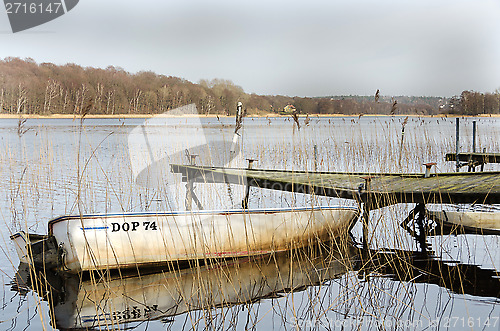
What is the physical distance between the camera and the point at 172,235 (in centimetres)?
578

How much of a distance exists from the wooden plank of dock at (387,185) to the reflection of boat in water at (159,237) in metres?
0.55

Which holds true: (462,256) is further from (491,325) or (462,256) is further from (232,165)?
(232,165)

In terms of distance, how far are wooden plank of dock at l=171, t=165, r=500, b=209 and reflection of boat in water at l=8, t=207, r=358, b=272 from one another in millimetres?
550

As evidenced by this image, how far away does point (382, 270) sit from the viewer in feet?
19.8

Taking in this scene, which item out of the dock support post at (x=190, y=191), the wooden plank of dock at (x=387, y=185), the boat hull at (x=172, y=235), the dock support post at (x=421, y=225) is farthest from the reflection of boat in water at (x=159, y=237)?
the dock support post at (x=421, y=225)

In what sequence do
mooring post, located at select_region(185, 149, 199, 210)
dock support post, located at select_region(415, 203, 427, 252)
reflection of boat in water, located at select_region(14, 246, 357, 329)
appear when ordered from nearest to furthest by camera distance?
reflection of boat in water, located at select_region(14, 246, 357, 329) < mooring post, located at select_region(185, 149, 199, 210) < dock support post, located at select_region(415, 203, 427, 252)

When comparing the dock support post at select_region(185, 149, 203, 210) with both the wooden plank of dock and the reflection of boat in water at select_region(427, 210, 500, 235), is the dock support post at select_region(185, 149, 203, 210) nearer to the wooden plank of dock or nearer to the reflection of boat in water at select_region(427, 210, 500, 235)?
the wooden plank of dock

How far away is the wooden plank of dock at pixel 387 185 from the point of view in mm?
6324

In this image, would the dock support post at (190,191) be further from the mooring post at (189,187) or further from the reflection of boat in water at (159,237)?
the reflection of boat in water at (159,237)

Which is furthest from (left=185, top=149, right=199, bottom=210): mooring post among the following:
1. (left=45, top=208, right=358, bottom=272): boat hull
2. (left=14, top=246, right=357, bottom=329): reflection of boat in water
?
(left=14, top=246, right=357, bottom=329): reflection of boat in water

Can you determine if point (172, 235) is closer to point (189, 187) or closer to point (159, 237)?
point (159, 237)

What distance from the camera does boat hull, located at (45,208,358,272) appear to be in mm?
5469

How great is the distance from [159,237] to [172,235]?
0.16 meters

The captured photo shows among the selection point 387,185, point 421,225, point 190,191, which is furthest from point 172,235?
point 421,225
